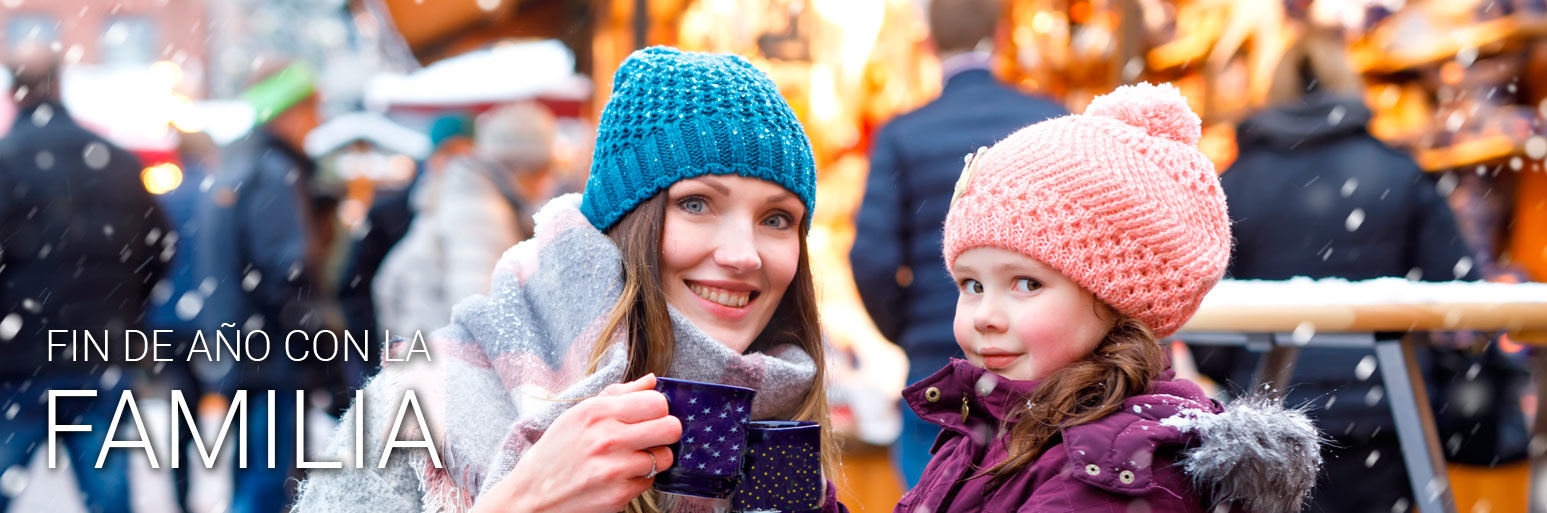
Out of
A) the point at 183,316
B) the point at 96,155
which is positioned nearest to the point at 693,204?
the point at 96,155

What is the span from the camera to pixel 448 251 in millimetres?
4270

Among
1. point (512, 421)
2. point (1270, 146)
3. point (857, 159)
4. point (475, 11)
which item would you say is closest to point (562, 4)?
point (475, 11)

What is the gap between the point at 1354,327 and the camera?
5.66 ft

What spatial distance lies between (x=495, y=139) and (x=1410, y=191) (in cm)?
304

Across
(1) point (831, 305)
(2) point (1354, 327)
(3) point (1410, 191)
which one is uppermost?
(2) point (1354, 327)

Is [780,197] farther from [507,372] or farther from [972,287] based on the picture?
[507,372]

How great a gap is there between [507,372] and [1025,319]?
60 cm

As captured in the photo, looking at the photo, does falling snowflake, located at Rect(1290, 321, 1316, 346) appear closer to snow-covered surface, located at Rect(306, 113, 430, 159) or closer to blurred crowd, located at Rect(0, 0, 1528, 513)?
blurred crowd, located at Rect(0, 0, 1528, 513)

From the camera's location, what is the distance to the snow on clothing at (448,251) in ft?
13.9

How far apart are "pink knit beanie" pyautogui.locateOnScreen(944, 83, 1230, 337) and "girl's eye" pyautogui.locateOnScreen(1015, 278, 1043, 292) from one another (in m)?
0.04

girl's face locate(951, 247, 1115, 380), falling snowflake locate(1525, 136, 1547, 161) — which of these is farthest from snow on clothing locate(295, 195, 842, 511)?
falling snowflake locate(1525, 136, 1547, 161)

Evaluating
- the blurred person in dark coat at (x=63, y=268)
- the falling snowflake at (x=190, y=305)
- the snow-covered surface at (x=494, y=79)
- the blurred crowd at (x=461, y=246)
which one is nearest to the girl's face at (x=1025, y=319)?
the blurred crowd at (x=461, y=246)

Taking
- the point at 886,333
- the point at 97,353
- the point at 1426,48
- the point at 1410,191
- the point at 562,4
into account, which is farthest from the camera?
the point at 562,4

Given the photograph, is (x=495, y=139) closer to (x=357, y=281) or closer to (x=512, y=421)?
(x=357, y=281)
